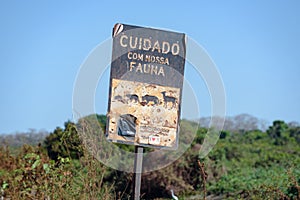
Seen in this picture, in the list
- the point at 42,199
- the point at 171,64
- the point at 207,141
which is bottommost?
the point at 42,199

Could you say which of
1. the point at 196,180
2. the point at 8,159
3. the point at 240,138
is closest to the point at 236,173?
the point at 196,180

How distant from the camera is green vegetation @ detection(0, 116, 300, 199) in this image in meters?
6.00

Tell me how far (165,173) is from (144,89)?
7.03 meters

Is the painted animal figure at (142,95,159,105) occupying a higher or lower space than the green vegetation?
higher

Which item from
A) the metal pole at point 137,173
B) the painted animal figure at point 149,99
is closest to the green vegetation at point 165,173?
the metal pole at point 137,173

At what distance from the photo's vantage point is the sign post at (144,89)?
4910 mm

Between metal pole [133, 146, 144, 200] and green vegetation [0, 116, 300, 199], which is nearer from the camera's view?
metal pole [133, 146, 144, 200]

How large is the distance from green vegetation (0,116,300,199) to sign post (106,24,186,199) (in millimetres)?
612

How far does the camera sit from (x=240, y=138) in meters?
22.0

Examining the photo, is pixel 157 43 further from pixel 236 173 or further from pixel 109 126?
pixel 236 173

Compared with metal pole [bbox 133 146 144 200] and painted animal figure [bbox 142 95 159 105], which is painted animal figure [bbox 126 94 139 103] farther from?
metal pole [bbox 133 146 144 200]

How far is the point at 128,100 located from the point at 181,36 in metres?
0.81

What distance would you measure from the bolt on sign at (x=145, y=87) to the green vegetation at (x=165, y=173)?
25.2 inches

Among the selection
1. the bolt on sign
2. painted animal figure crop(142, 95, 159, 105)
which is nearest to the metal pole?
the bolt on sign
